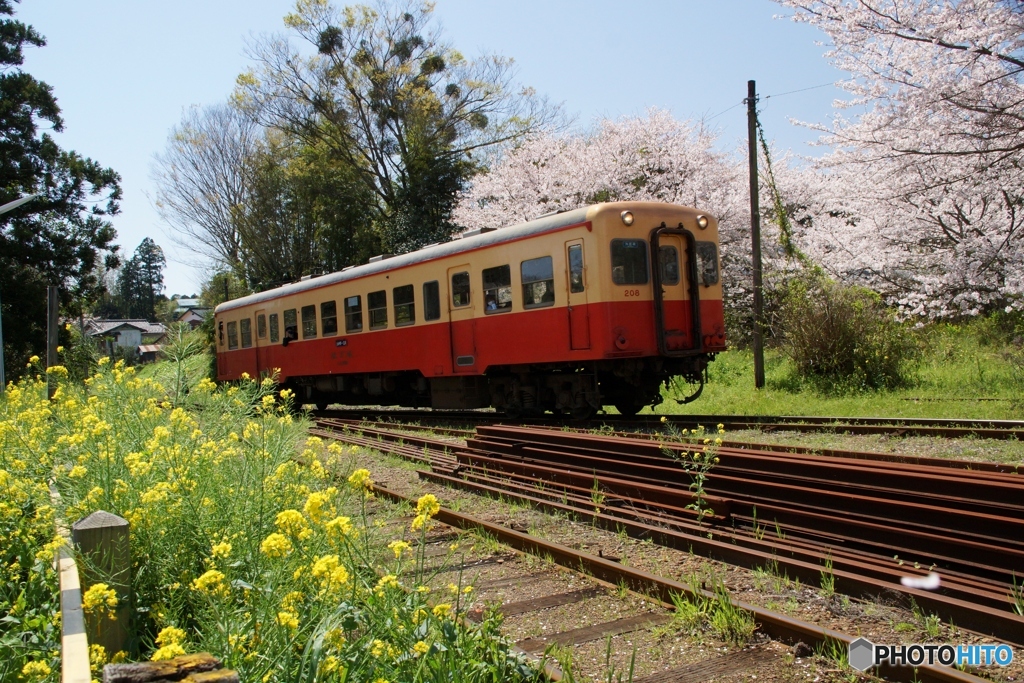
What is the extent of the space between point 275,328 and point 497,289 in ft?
28.0

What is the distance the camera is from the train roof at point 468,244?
10703 mm

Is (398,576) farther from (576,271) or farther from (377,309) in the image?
(377,309)

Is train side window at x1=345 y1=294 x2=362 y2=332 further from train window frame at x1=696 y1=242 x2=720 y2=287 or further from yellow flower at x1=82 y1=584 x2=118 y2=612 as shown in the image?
yellow flower at x1=82 y1=584 x2=118 y2=612

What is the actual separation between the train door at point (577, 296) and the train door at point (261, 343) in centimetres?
1053

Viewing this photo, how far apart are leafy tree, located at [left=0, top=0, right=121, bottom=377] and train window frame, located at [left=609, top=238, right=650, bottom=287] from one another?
2236 centimetres

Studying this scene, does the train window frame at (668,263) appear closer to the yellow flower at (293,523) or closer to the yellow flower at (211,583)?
the yellow flower at (293,523)

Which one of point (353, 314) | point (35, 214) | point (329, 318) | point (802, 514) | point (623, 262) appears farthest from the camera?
point (35, 214)

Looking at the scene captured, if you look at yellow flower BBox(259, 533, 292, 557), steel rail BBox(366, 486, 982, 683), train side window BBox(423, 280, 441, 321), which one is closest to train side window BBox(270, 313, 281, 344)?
train side window BBox(423, 280, 441, 321)

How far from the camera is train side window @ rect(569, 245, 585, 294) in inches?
417

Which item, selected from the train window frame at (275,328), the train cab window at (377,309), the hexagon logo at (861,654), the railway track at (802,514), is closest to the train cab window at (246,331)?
the train window frame at (275,328)

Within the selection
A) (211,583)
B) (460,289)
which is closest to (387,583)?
(211,583)

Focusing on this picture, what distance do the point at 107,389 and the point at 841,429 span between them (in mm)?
7364

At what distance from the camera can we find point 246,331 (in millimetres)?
20312

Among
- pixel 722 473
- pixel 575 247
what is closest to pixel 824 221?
pixel 575 247
